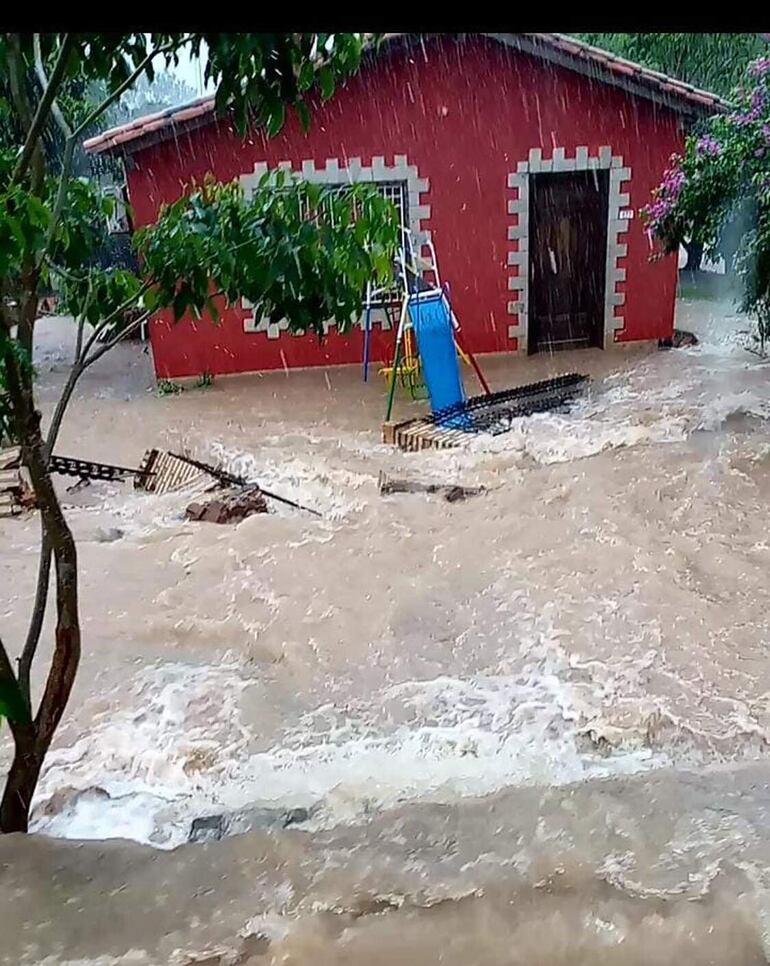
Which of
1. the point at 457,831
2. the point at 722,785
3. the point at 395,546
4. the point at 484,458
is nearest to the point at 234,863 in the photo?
the point at 457,831

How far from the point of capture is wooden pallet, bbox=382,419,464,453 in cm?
613

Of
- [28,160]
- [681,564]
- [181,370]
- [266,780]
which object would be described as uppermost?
[28,160]

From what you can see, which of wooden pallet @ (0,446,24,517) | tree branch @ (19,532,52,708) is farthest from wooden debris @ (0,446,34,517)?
tree branch @ (19,532,52,708)

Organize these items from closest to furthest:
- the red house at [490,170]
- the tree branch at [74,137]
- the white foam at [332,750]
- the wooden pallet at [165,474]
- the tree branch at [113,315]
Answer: the tree branch at [74,137], the tree branch at [113,315], the white foam at [332,750], the wooden pallet at [165,474], the red house at [490,170]

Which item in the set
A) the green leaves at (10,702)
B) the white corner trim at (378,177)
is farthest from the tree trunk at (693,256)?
the green leaves at (10,702)

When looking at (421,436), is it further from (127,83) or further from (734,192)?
(127,83)

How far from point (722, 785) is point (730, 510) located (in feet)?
9.37

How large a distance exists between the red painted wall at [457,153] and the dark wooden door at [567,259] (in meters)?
0.24

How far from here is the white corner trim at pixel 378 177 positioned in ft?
24.9

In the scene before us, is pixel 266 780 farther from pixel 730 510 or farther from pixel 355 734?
pixel 730 510

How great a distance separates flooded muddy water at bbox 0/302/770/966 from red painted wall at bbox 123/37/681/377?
97cm

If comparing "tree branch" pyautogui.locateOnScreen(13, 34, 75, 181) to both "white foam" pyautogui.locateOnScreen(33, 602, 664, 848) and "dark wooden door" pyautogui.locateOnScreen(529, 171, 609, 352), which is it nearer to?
"white foam" pyautogui.locateOnScreen(33, 602, 664, 848)

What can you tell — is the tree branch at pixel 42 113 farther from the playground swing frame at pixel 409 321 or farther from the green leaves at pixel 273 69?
the playground swing frame at pixel 409 321

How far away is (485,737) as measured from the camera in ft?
10.3
